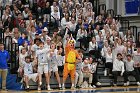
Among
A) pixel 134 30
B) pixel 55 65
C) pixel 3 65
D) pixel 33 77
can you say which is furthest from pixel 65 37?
pixel 134 30

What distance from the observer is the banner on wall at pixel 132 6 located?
89.9 feet

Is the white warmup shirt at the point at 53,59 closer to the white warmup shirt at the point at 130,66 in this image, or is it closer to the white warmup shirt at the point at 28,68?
the white warmup shirt at the point at 28,68

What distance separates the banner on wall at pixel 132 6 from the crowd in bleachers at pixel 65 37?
1873 millimetres

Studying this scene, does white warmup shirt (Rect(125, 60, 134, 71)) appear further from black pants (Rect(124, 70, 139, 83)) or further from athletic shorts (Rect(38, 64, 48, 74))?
athletic shorts (Rect(38, 64, 48, 74))

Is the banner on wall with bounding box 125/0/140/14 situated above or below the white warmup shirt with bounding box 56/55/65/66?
above

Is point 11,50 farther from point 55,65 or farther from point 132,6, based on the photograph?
point 132,6

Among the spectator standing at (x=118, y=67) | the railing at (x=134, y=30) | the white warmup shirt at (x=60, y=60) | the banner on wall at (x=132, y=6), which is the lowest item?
the spectator standing at (x=118, y=67)

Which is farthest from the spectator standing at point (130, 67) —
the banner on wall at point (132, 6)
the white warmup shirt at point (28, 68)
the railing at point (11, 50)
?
the banner on wall at point (132, 6)

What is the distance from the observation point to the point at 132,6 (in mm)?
27703

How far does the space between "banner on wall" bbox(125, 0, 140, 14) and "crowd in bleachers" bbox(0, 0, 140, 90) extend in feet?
6.15

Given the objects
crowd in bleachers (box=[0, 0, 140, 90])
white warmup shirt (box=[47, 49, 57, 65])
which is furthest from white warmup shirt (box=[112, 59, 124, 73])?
white warmup shirt (box=[47, 49, 57, 65])

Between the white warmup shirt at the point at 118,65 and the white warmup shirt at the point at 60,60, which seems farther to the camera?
the white warmup shirt at the point at 118,65

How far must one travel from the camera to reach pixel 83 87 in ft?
67.3

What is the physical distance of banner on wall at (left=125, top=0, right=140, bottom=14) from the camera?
89.9ft
